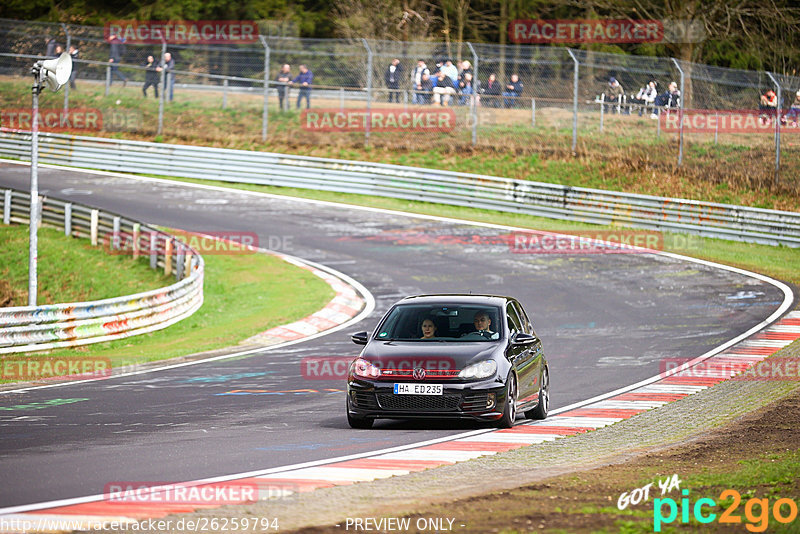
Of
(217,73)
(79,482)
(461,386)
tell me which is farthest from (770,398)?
(217,73)

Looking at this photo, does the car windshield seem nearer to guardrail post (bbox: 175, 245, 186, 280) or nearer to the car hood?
the car hood

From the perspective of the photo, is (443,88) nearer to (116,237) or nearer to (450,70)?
(450,70)

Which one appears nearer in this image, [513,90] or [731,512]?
[731,512]

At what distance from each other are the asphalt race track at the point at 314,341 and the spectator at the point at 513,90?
20.5 feet

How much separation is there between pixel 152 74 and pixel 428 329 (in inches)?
1206

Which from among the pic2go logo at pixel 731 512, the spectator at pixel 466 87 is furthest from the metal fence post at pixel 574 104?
the pic2go logo at pixel 731 512

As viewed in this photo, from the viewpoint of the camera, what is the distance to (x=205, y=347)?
1945 centimetres

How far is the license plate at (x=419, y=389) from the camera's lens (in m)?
11.3

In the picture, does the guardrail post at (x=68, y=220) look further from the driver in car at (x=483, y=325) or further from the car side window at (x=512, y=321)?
the driver in car at (x=483, y=325)

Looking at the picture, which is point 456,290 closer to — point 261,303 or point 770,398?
point 261,303

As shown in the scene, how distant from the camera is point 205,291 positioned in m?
25.5

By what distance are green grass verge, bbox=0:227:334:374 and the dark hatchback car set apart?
701 cm

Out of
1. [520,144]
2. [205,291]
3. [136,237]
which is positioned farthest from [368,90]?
[205,291]

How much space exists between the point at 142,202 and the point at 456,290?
1438cm
